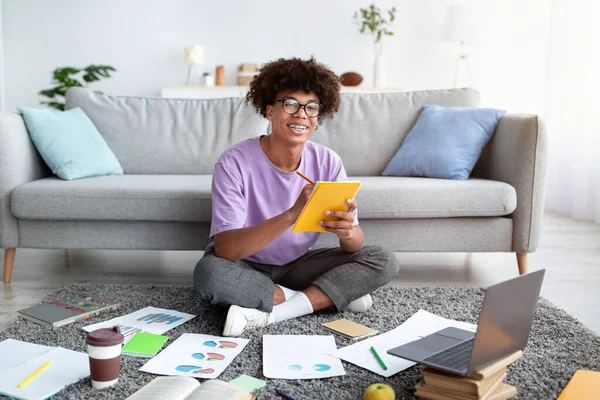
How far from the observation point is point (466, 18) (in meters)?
5.07

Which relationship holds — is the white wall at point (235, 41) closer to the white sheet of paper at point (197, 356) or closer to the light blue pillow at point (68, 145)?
the light blue pillow at point (68, 145)

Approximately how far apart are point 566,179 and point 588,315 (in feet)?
9.34

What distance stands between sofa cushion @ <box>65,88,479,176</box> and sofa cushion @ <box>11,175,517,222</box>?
1.54ft

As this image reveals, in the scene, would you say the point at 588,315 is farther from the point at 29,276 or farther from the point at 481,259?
the point at 29,276

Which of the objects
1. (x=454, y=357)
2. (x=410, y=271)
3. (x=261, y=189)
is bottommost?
(x=410, y=271)

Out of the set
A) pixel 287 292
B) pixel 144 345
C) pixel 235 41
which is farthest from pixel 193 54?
pixel 144 345

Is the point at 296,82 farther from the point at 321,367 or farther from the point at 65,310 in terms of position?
the point at 65,310

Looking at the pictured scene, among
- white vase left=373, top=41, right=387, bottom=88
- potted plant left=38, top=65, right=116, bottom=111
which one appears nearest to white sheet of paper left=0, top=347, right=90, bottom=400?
potted plant left=38, top=65, right=116, bottom=111

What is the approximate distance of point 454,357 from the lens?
59.2 inches

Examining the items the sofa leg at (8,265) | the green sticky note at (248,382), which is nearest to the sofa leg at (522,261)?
the green sticky note at (248,382)

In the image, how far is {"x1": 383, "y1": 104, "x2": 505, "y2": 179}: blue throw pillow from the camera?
2939mm

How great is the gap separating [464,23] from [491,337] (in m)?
4.12

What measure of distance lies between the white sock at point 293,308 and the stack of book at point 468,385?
2.20 feet

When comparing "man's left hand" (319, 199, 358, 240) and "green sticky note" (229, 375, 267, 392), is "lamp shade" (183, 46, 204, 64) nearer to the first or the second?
"man's left hand" (319, 199, 358, 240)
